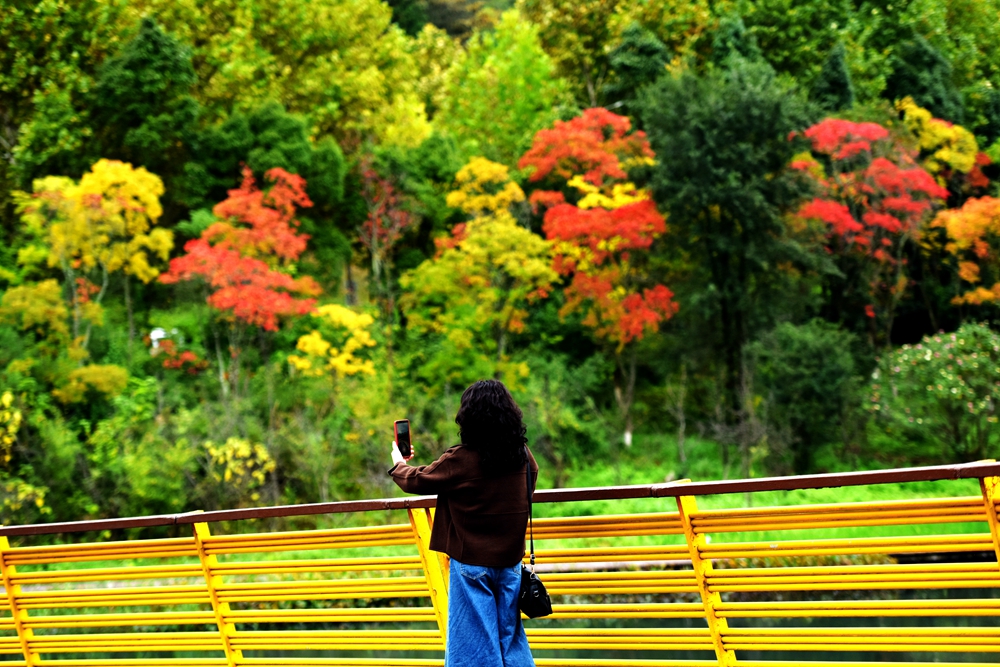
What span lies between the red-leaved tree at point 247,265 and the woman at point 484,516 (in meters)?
15.0

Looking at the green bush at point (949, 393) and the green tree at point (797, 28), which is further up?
the green tree at point (797, 28)

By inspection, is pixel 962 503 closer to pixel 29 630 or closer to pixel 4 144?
pixel 29 630

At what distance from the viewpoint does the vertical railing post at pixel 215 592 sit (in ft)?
14.3

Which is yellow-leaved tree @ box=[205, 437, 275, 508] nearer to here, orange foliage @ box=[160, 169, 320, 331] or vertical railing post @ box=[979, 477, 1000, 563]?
orange foliage @ box=[160, 169, 320, 331]

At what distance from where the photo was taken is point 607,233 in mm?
19000

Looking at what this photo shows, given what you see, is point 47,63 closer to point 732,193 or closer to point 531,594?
point 732,193

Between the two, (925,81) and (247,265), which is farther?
(925,81)

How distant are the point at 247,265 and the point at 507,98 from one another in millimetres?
11002

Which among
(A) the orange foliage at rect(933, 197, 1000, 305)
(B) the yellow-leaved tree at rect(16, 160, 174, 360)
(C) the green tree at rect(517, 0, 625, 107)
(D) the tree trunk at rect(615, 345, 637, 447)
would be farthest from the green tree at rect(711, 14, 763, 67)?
(B) the yellow-leaved tree at rect(16, 160, 174, 360)

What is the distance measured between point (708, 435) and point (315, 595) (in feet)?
51.7

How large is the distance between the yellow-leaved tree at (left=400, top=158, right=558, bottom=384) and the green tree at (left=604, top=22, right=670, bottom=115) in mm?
5795

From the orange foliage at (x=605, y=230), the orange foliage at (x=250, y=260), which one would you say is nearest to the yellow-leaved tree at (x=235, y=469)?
the orange foliage at (x=250, y=260)

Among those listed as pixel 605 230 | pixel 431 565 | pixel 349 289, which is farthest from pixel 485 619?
pixel 349 289

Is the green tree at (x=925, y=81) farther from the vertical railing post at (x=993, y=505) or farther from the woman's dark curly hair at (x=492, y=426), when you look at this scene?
the woman's dark curly hair at (x=492, y=426)
